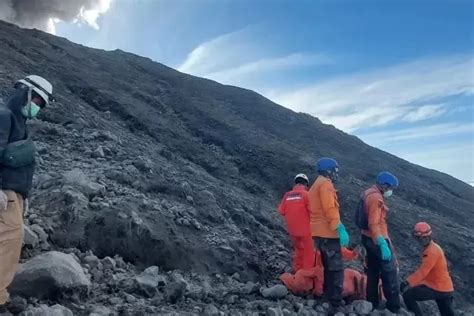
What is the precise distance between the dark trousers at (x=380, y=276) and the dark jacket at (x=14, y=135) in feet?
15.2

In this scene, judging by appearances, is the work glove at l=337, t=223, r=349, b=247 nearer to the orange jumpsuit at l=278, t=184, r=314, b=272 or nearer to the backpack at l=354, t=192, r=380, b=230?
the backpack at l=354, t=192, r=380, b=230

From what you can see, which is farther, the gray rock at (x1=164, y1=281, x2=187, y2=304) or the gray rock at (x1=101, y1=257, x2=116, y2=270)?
the gray rock at (x1=101, y1=257, x2=116, y2=270)

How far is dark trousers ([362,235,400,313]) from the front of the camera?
7.24m

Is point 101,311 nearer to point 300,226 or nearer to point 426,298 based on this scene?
point 300,226

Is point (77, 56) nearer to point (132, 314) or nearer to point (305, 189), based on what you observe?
point (305, 189)

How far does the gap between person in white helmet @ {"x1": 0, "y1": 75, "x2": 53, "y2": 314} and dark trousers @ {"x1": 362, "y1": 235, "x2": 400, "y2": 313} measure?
4642 millimetres

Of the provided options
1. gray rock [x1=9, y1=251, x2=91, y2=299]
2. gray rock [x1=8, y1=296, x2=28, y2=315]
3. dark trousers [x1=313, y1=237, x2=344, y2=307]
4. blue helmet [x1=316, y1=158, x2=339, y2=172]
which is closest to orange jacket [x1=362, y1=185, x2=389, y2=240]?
dark trousers [x1=313, y1=237, x2=344, y2=307]

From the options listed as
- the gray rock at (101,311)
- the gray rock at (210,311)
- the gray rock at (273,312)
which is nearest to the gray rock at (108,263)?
the gray rock at (101,311)

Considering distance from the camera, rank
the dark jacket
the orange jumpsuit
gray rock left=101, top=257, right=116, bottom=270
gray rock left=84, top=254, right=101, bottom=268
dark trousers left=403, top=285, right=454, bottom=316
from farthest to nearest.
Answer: the orange jumpsuit
dark trousers left=403, top=285, right=454, bottom=316
gray rock left=101, top=257, right=116, bottom=270
gray rock left=84, top=254, right=101, bottom=268
the dark jacket

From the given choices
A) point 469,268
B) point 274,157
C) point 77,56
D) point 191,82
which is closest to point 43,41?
point 77,56

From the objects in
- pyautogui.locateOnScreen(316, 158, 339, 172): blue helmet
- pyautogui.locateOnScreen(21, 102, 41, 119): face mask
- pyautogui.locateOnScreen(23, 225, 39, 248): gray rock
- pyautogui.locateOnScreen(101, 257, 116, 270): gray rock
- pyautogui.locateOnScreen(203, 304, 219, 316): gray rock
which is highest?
pyautogui.locateOnScreen(316, 158, 339, 172): blue helmet

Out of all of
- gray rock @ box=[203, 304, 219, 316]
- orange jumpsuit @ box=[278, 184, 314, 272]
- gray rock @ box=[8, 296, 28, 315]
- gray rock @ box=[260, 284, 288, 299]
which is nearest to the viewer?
Result: gray rock @ box=[8, 296, 28, 315]

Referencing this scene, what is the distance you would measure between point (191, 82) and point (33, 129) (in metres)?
14.3

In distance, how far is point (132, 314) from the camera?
533 cm
